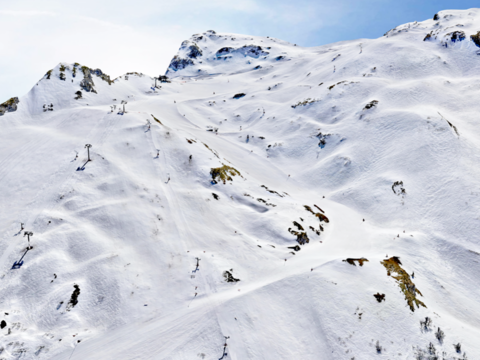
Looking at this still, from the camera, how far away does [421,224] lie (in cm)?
3719

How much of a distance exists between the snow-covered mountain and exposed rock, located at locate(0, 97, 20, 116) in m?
0.30

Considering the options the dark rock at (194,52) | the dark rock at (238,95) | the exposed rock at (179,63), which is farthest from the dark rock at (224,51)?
the dark rock at (238,95)

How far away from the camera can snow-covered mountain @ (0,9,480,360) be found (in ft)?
65.9

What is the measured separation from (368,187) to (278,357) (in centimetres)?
3464

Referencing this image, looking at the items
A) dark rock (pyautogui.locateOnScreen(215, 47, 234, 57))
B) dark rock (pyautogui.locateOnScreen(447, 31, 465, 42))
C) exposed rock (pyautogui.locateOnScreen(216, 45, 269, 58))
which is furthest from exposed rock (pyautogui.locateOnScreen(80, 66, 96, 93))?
dark rock (pyautogui.locateOnScreen(215, 47, 234, 57))

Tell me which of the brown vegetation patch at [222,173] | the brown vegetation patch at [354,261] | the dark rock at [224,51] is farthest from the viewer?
the dark rock at [224,51]

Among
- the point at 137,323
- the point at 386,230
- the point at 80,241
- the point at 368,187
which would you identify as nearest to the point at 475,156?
the point at 368,187

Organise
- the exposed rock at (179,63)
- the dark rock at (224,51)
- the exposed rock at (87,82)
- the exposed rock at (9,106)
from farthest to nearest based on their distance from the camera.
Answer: the dark rock at (224,51) → the exposed rock at (179,63) → the exposed rock at (87,82) → the exposed rock at (9,106)

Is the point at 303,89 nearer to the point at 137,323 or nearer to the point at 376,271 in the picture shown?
the point at 376,271

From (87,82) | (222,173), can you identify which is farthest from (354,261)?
(87,82)

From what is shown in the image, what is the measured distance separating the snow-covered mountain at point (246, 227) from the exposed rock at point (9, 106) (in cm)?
30

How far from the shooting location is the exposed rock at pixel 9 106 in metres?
46.7

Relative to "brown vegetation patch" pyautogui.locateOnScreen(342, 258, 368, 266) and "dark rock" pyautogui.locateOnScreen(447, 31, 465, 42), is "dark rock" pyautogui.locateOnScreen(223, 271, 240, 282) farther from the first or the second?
"dark rock" pyautogui.locateOnScreen(447, 31, 465, 42)

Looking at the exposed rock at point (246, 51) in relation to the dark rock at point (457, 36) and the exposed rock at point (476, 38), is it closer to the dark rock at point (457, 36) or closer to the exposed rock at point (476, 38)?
the dark rock at point (457, 36)
